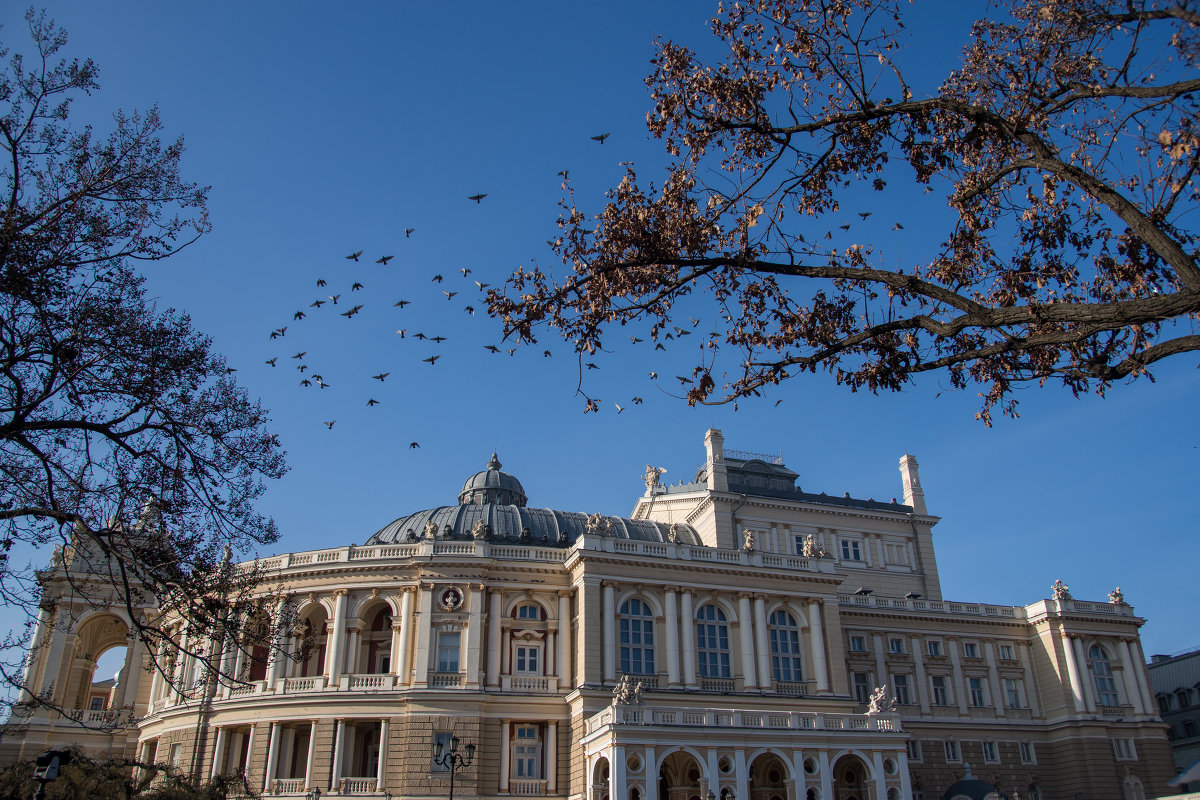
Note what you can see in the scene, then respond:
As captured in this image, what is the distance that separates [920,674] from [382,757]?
107ft

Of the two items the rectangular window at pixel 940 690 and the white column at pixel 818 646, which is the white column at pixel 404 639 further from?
the rectangular window at pixel 940 690

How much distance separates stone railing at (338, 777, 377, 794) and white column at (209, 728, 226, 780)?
7.02 metres

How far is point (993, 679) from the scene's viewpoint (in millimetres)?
57812

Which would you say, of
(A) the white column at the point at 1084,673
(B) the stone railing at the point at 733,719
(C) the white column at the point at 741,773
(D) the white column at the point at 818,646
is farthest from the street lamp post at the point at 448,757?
(A) the white column at the point at 1084,673

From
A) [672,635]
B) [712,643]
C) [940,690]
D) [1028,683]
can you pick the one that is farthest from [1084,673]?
[672,635]

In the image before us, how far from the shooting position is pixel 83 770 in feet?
69.4

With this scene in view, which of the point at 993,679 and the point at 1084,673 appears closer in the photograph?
the point at 1084,673

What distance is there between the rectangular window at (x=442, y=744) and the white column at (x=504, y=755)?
8.41 ft

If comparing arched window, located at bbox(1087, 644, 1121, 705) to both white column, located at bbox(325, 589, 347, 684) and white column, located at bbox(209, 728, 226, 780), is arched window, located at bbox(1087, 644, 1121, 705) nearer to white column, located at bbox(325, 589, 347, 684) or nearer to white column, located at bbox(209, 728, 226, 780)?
white column, located at bbox(325, 589, 347, 684)

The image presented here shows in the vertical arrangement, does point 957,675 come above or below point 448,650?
above

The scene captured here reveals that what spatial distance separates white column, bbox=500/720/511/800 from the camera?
43656mm

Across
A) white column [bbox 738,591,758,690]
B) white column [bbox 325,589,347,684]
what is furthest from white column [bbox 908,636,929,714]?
white column [bbox 325,589,347,684]

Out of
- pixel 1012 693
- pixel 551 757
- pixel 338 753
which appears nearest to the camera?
pixel 338 753

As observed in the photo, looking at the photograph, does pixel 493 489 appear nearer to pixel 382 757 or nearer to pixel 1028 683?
pixel 382 757
